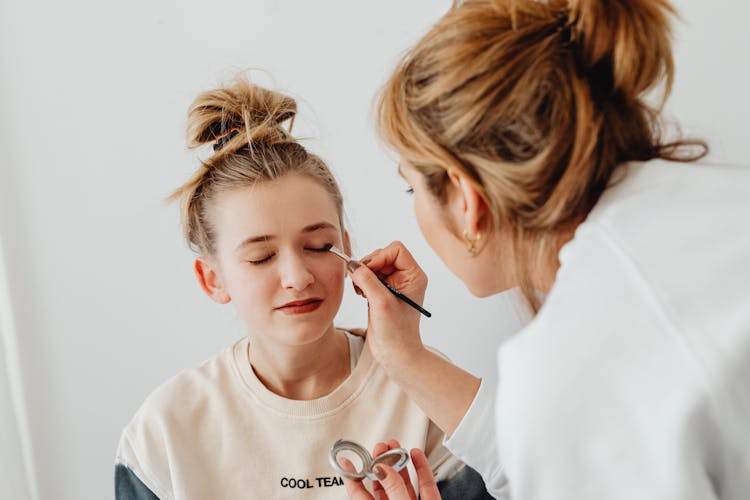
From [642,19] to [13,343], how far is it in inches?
48.6

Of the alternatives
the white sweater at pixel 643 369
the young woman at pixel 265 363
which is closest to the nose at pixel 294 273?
the young woman at pixel 265 363

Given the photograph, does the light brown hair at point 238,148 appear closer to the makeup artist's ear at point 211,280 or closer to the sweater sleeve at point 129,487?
the makeup artist's ear at point 211,280

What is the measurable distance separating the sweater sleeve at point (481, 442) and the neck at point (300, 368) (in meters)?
0.24

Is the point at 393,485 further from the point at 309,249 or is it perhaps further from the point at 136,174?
the point at 136,174

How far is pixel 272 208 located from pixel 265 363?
10.4 inches

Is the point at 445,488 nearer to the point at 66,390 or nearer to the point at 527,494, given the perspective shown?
the point at 527,494

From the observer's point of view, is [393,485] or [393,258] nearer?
[393,485]

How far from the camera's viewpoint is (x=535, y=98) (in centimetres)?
88

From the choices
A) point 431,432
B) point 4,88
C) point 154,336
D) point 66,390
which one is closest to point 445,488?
point 431,432

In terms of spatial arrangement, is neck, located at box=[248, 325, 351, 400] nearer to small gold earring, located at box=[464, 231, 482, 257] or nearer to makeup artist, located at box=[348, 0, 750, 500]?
makeup artist, located at box=[348, 0, 750, 500]

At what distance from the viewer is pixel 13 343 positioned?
5.15ft

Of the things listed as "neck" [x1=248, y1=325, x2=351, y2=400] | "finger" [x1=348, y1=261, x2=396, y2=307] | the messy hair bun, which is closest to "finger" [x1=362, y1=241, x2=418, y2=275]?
"finger" [x1=348, y1=261, x2=396, y2=307]

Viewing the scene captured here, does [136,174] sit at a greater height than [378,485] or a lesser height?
greater

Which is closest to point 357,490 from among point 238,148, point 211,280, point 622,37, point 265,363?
point 265,363
